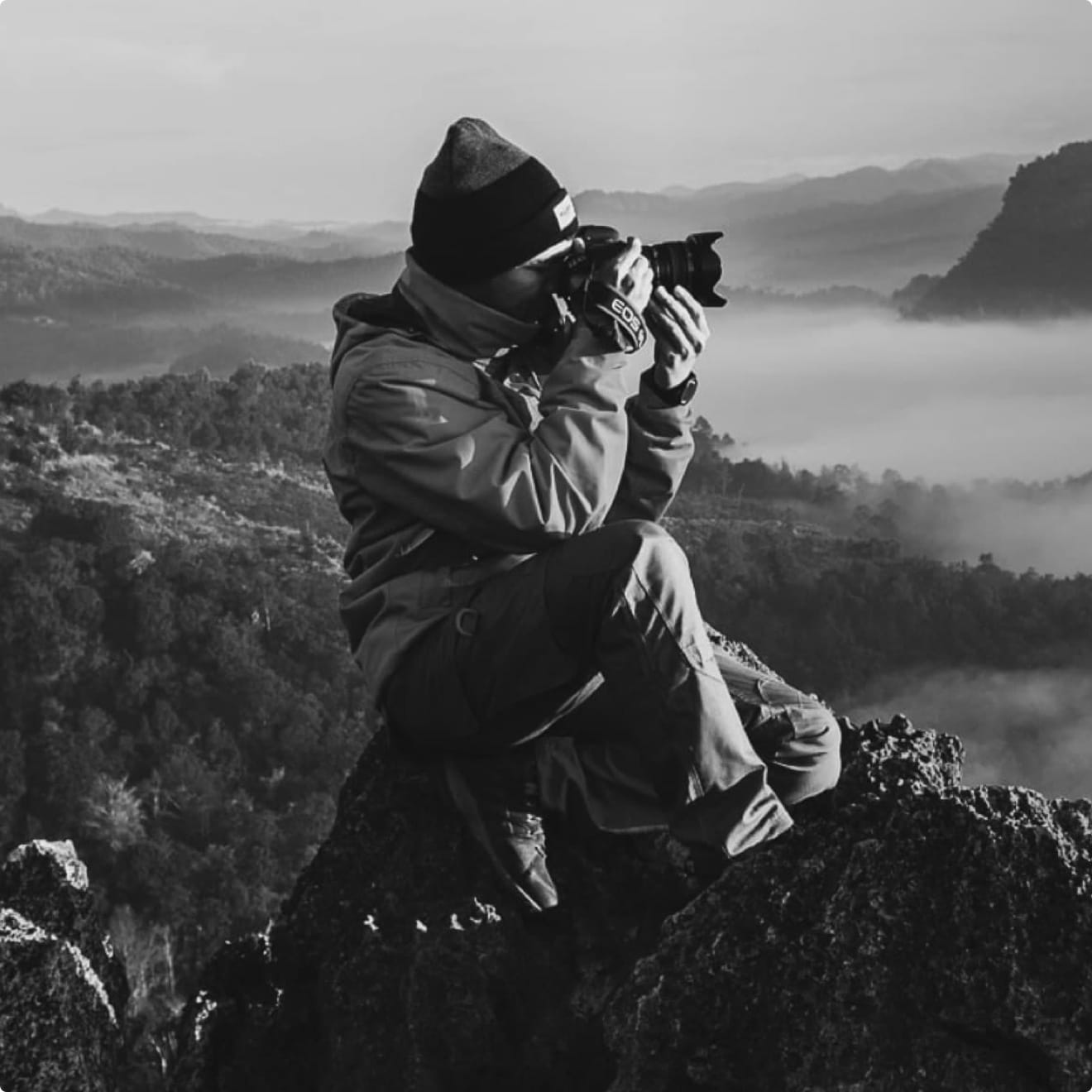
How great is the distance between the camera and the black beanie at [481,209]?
4.16 metres

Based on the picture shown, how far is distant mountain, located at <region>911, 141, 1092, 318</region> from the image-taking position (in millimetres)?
105375

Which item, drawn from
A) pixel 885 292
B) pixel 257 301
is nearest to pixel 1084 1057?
pixel 257 301

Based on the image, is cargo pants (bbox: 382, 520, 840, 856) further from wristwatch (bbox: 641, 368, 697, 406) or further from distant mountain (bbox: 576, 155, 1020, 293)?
distant mountain (bbox: 576, 155, 1020, 293)

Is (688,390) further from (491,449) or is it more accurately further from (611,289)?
(491,449)

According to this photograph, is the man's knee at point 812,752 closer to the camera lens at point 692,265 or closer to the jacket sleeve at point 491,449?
the jacket sleeve at point 491,449

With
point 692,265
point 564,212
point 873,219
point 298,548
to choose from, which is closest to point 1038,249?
point 873,219

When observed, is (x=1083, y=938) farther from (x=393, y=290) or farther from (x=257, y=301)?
(x=257, y=301)

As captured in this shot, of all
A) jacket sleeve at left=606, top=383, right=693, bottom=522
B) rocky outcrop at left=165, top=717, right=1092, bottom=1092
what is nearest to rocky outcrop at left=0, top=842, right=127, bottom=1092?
rocky outcrop at left=165, top=717, right=1092, bottom=1092

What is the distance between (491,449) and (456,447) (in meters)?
0.08

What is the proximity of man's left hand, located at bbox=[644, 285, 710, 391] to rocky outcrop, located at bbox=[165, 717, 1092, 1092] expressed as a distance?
1.09 m

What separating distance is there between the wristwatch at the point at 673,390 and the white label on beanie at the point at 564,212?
1.40ft

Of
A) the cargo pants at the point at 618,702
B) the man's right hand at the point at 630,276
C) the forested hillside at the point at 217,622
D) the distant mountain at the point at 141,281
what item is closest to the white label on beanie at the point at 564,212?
the man's right hand at the point at 630,276

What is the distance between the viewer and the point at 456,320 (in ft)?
14.0

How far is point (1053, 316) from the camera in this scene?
109m
